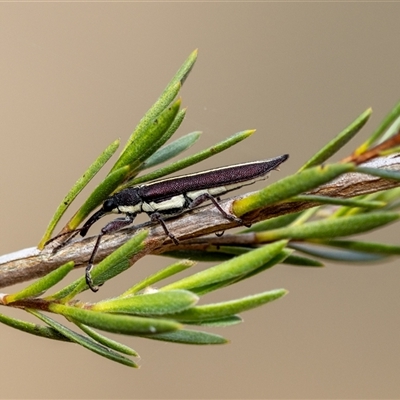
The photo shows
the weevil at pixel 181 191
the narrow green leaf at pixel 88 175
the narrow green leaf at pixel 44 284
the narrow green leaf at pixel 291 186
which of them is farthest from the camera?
the weevil at pixel 181 191

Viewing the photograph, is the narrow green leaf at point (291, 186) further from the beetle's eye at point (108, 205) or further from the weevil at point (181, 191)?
the beetle's eye at point (108, 205)

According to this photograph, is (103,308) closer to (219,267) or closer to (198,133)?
(219,267)

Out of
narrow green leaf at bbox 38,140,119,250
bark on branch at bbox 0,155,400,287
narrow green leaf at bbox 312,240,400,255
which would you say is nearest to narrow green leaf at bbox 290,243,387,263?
narrow green leaf at bbox 312,240,400,255

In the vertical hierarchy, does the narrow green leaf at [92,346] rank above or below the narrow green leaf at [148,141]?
below

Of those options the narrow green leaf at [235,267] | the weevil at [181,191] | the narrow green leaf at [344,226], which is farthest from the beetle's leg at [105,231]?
the narrow green leaf at [344,226]

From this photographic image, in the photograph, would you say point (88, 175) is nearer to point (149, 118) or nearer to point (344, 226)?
point (149, 118)

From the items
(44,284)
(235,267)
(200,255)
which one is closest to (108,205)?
(200,255)
